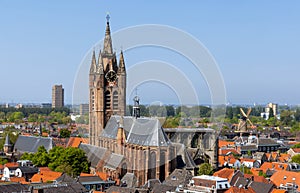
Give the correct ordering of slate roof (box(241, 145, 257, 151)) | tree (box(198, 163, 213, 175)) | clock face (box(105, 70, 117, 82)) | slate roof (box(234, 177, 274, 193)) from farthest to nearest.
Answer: slate roof (box(241, 145, 257, 151)) < clock face (box(105, 70, 117, 82)) < tree (box(198, 163, 213, 175)) < slate roof (box(234, 177, 274, 193))

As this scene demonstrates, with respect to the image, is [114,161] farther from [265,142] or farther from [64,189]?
[265,142]

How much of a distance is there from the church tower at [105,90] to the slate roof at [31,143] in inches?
386

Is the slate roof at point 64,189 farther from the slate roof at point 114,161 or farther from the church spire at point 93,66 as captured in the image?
the church spire at point 93,66

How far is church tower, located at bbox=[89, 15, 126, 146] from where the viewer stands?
7888cm

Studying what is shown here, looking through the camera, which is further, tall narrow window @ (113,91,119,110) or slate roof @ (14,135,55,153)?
slate roof @ (14,135,55,153)

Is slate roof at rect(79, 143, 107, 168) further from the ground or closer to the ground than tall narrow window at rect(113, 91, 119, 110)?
closer to the ground

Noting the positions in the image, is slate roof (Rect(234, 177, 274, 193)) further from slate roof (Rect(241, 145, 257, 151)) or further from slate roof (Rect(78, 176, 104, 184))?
slate roof (Rect(241, 145, 257, 151))

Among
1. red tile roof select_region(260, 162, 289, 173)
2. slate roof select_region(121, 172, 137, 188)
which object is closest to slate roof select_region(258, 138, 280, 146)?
red tile roof select_region(260, 162, 289, 173)

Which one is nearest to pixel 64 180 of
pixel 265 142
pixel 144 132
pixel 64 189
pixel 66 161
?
pixel 64 189

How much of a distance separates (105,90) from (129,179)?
22.3 meters

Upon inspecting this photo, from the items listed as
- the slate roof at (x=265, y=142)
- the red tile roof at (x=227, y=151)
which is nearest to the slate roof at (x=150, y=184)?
the red tile roof at (x=227, y=151)

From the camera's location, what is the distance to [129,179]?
199 feet

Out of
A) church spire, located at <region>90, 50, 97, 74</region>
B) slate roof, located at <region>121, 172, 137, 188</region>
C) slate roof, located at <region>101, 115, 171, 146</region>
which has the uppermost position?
church spire, located at <region>90, 50, 97, 74</region>

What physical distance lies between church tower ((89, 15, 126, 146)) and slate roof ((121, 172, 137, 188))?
17.9m
